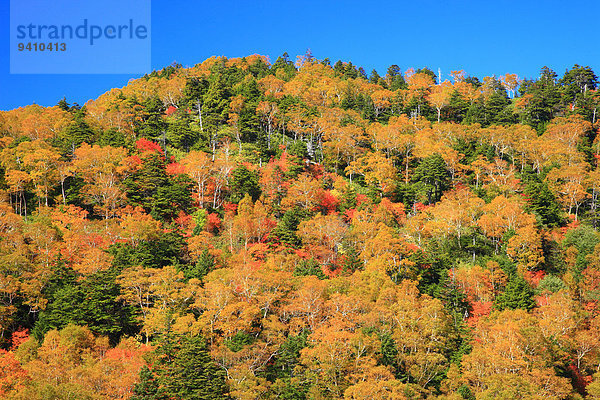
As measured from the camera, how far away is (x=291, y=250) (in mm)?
62219

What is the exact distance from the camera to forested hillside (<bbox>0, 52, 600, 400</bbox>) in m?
44.6

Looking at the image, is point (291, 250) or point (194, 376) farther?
point (291, 250)

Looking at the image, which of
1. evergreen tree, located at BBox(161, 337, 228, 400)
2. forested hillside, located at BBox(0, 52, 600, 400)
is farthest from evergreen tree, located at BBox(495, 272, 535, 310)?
evergreen tree, located at BBox(161, 337, 228, 400)

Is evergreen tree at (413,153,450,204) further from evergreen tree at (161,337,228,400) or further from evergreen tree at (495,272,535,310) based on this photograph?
evergreen tree at (161,337,228,400)


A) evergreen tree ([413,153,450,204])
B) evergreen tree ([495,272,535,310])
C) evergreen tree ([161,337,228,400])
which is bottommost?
evergreen tree ([161,337,228,400])

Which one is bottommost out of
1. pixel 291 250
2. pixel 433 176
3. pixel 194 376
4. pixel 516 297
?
pixel 194 376

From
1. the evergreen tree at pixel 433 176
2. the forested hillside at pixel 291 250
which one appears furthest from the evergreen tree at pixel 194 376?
the evergreen tree at pixel 433 176

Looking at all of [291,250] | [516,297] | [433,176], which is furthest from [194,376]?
[433,176]

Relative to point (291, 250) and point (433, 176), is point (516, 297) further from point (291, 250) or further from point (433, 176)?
point (433, 176)

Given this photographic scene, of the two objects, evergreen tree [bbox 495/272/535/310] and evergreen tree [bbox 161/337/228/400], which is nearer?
evergreen tree [bbox 161/337/228/400]

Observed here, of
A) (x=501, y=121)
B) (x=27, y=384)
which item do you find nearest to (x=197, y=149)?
(x=27, y=384)

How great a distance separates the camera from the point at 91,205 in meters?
70.0

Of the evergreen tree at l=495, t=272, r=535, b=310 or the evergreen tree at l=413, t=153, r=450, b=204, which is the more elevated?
the evergreen tree at l=413, t=153, r=450, b=204

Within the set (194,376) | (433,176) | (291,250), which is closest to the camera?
(194,376)
